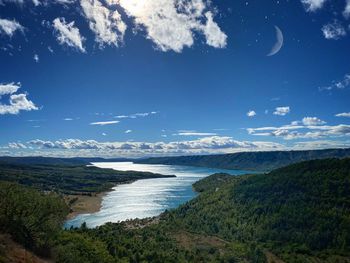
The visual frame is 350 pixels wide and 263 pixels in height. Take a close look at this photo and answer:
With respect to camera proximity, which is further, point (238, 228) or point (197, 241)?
point (238, 228)

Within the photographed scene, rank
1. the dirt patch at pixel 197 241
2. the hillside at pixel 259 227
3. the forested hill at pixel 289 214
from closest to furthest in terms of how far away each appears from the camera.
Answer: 1. the hillside at pixel 259 227
2. the forested hill at pixel 289 214
3. the dirt patch at pixel 197 241

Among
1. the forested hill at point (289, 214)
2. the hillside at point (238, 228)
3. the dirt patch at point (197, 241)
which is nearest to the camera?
the hillside at point (238, 228)

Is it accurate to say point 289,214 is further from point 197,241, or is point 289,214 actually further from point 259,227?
point 197,241

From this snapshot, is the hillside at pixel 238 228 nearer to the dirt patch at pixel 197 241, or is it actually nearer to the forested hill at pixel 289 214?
the dirt patch at pixel 197 241

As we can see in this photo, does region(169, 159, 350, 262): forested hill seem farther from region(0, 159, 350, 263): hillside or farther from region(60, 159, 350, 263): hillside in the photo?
region(0, 159, 350, 263): hillside

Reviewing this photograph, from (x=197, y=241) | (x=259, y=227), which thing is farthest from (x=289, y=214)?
(x=197, y=241)

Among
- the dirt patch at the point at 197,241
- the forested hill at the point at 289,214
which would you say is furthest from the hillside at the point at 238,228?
the forested hill at the point at 289,214

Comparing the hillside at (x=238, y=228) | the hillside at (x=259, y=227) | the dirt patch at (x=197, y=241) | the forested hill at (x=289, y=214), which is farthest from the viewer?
the dirt patch at (x=197, y=241)

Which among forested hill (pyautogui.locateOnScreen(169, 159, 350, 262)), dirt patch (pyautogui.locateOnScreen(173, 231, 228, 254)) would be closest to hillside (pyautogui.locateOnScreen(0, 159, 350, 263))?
dirt patch (pyautogui.locateOnScreen(173, 231, 228, 254))

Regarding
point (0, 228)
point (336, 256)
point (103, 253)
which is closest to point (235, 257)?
point (336, 256)

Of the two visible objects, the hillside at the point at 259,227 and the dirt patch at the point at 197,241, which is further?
the dirt patch at the point at 197,241

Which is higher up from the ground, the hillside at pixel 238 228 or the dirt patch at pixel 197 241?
the hillside at pixel 238 228

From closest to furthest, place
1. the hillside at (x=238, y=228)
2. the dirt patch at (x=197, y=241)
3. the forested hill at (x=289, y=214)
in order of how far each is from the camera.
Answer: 1. the hillside at (x=238, y=228)
2. the forested hill at (x=289, y=214)
3. the dirt patch at (x=197, y=241)
